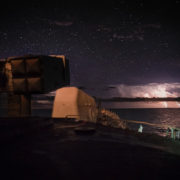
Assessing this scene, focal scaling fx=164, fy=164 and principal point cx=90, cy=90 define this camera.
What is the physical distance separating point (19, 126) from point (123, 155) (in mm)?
4836

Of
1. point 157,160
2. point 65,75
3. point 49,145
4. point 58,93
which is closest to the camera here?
point 157,160

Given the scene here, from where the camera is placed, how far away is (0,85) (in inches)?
684


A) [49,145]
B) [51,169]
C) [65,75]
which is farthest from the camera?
[65,75]

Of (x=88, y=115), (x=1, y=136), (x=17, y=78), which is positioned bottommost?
(x=88, y=115)

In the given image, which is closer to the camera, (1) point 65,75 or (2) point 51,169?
(2) point 51,169

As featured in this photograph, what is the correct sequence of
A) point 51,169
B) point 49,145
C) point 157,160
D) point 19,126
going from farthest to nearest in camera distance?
point 19,126, point 49,145, point 157,160, point 51,169

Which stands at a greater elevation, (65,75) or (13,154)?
(65,75)

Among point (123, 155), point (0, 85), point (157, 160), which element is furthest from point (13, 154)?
point (0, 85)

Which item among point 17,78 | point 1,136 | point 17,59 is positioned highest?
point 17,59

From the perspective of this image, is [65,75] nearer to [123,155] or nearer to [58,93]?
[58,93]

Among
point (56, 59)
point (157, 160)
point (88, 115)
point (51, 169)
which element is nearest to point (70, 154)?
point (51, 169)

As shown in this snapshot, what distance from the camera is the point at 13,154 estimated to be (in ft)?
15.9

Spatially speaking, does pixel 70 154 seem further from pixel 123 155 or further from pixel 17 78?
pixel 17 78

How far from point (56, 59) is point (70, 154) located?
13.8 metres
